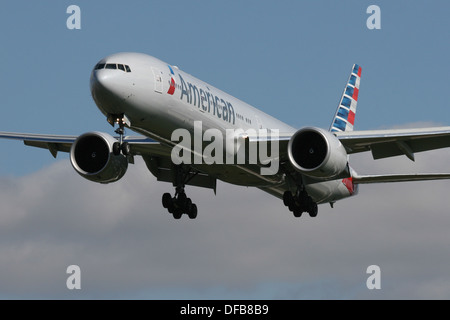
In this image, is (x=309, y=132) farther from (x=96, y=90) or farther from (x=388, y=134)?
(x=96, y=90)

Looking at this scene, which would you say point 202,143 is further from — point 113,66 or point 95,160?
point 95,160

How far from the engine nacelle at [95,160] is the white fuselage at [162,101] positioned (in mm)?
3795

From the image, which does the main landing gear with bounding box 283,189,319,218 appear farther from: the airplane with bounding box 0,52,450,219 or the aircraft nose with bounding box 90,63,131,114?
the aircraft nose with bounding box 90,63,131,114

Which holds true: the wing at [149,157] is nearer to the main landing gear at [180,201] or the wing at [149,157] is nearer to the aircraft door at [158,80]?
the main landing gear at [180,201]

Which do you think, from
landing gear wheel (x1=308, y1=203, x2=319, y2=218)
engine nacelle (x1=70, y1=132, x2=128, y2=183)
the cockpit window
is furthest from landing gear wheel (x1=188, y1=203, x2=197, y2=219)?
the cockpit window

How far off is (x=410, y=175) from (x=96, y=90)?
588 inches

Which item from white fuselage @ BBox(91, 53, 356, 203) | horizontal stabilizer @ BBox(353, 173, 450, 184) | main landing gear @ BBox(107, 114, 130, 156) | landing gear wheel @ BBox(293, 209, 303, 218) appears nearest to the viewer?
white fuselage @ BBox(91, 53, 356, 203)

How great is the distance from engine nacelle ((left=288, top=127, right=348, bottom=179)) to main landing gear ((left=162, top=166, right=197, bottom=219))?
246 inches

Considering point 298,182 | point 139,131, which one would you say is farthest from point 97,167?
point 298,182

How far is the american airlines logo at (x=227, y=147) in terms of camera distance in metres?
34.8

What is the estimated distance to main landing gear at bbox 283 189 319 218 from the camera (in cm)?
4003

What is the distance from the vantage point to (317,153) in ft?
120

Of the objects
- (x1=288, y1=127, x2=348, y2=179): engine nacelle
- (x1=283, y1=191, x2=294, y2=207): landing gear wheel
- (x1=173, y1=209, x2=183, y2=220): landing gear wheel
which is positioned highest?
(x1=288, y1=127, x2=348, y2=179): engine nacelle

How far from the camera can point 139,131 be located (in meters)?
33.8
